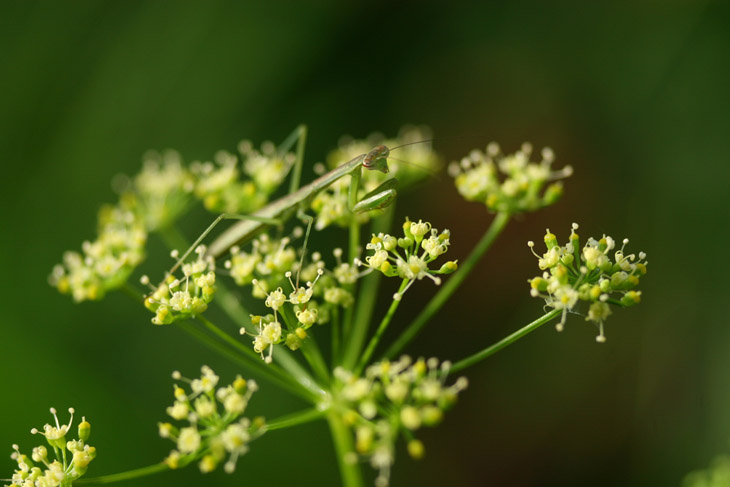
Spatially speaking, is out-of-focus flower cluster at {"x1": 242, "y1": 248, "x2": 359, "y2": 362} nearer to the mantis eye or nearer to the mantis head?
the mantis eye

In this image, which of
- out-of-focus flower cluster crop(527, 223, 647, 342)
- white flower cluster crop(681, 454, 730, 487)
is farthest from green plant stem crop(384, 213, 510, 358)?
white flower cluster crop(681, 454, 730, 487)

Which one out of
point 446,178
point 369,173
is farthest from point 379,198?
point 446,178

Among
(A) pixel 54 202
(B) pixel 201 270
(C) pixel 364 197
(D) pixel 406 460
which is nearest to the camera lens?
(B) pixel 201 270

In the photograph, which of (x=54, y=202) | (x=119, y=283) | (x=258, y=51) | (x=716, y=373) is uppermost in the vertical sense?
(x=258, y=51)

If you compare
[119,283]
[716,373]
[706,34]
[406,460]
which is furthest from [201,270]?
[706,34]

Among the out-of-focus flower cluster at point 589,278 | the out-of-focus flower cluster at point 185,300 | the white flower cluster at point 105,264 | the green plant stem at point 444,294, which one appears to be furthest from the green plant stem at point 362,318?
the white flower cluster at point 105,264

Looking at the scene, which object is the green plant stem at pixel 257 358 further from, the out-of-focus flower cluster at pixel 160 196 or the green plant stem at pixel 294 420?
the out-of-focus flower cluster at pixel 160 196

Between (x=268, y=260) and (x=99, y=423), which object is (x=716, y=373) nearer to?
(x=268, y=260)

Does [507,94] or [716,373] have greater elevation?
[507,94]
